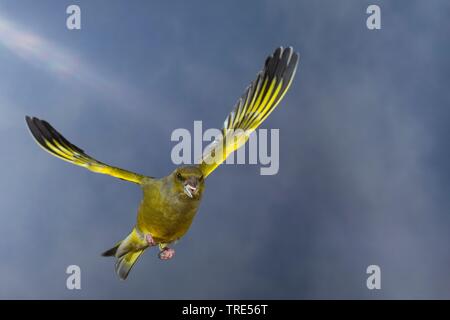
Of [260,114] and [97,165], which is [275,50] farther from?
[97,165]

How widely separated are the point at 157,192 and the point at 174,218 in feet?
0.74

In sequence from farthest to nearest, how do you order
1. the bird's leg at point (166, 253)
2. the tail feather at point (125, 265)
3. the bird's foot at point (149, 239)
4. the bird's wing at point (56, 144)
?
the tail feather at point (125, 265) < the bird's leg at point (166, 253) < the bird's wing at point (56, 144) < the bird's foot at point (149, 239)

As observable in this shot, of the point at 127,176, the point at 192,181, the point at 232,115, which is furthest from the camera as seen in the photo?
the point at 232,115

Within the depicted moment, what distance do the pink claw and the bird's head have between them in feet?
2.67

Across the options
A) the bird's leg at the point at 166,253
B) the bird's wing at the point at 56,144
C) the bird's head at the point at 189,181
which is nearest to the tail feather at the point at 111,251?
the bird's leg at the point at 166,253

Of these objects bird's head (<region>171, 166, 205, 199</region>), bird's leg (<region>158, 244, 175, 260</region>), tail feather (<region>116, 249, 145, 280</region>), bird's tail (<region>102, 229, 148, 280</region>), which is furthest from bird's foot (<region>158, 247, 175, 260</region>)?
bird's head (<region>171, 166, 205, 199</region>)

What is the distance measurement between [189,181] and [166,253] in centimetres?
96

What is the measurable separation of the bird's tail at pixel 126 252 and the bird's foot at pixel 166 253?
0.51ft

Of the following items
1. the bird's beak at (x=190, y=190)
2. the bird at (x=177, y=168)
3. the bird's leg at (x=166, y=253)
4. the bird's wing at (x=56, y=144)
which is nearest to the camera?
the bird's beak at (x=190, y=190)

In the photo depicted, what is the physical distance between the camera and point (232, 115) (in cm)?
404

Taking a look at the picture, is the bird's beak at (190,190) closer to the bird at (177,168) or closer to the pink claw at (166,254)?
the bird at (177,168)

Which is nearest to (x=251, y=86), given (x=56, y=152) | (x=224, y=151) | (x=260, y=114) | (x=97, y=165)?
(x=260, y=114)

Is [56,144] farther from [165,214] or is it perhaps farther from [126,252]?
[165,214]

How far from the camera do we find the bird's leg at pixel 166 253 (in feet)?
13.2
